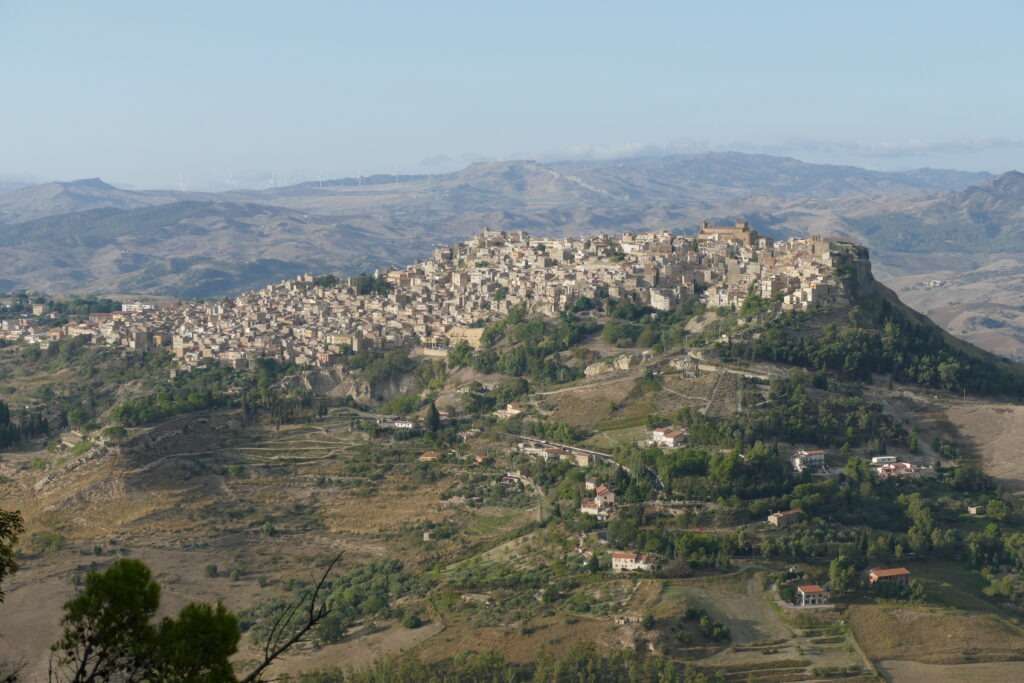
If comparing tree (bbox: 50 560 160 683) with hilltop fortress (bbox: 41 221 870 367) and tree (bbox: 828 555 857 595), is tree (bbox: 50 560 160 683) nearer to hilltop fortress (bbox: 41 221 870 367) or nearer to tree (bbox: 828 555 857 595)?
tree (bbox: 828 555 857 595)

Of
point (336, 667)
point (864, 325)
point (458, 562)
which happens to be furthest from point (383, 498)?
point (864, 325)

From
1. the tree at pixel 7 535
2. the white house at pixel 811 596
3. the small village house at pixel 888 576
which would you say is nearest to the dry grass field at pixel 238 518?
the white house at pixel 811 596

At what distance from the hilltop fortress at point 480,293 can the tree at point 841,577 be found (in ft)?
61.2

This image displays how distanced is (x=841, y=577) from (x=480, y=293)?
3369cm

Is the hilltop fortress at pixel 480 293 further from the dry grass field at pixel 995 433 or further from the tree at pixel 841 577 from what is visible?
the tree at pixel 841 577

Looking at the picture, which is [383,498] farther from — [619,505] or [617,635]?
[617,635]

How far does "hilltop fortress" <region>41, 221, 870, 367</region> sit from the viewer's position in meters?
53.5

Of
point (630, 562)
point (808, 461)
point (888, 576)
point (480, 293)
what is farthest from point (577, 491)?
point (480, 293)

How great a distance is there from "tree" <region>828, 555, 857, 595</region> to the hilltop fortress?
61.2 feet

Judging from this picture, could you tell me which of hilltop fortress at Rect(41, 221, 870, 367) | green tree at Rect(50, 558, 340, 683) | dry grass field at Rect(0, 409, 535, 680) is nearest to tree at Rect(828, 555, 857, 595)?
dry grass field at Rect(0, 409, 535, 680)

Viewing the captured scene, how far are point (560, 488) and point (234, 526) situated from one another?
9.27 metres

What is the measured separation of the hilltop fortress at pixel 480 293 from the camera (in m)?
53.5

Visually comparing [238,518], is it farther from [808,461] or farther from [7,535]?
[7,535]

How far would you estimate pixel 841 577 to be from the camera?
3056 centimetres
